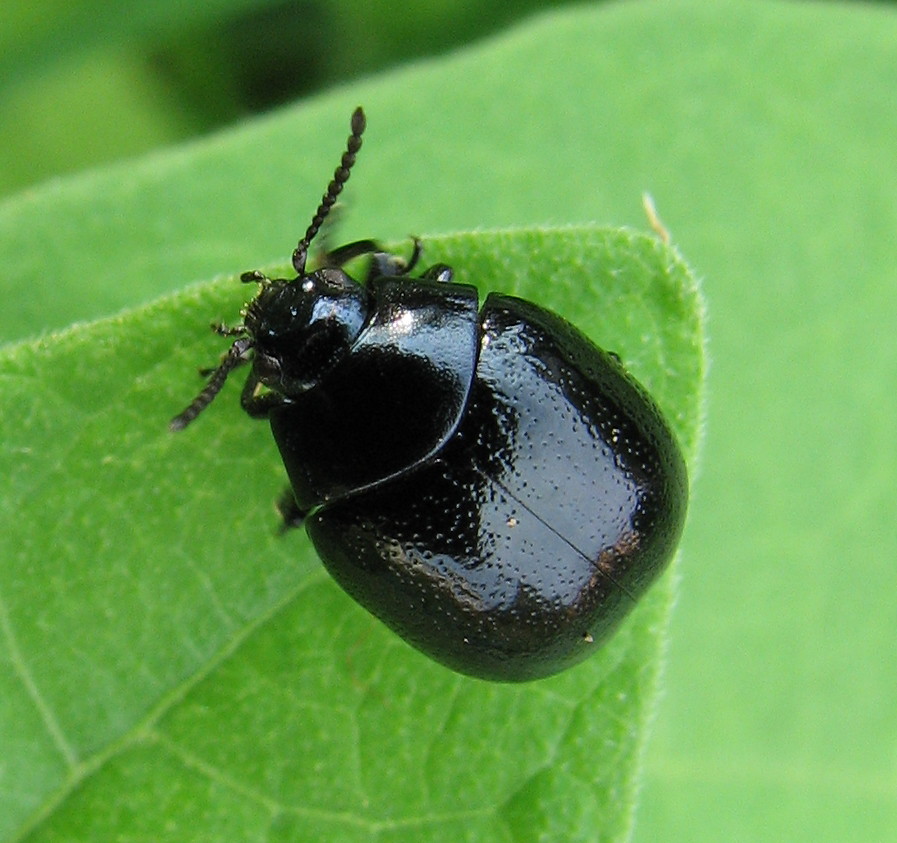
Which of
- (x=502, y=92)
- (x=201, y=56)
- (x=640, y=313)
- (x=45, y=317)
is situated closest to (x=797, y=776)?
(x=640, y=313)

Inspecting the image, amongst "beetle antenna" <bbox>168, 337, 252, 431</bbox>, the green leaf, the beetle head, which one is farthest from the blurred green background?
"beetle antenna" <bbox>168, 337, 252, 431</bbox>

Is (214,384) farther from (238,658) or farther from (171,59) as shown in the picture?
(171,59)

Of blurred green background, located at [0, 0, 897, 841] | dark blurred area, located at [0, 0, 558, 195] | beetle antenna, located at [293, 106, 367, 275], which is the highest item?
beetle antenna, located at [293, 106, 367, 275]

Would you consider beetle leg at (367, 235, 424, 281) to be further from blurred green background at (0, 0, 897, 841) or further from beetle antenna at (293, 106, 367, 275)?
blurred green background at (0, 0, 897, 841)

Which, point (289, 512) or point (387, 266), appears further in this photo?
point (387, 266)

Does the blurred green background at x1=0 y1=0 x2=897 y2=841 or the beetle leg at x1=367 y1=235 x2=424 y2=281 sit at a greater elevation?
the beetle leg at x1=367 y1=235 x2=424 y2=281

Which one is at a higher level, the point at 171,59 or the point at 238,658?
the point at 171,59

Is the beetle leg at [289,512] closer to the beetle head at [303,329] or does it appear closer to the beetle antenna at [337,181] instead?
the beetle head at [303,329]

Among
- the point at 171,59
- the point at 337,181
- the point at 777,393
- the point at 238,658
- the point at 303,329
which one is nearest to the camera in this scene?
the point at 238,658

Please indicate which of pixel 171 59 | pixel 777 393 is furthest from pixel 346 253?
pixel 171 59
